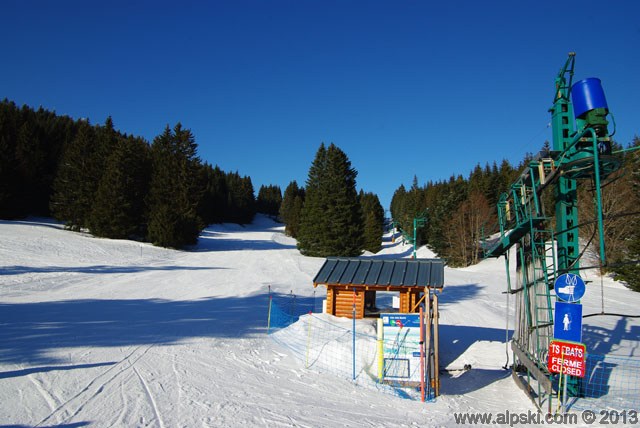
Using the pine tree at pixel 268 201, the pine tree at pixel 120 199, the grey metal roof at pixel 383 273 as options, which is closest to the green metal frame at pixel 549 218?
the grey metal roof at pixel 383 273

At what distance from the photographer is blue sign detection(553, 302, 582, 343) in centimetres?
807

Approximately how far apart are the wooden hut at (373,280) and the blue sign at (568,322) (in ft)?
17.1

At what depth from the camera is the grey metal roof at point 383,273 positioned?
1387cm

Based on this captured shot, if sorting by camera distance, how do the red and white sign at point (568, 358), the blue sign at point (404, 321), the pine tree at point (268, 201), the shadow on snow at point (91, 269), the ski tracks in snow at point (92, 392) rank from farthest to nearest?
the pine tree at point (268, 201), the shadow on snow at point (91, 269), the blue sign at point (404, 321), the red and white sign at point (568, 358), the ski tracks in snow at point (92, 392)

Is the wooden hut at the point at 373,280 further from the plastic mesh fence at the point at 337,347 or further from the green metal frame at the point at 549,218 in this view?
the green metal frame at the point at 549,218

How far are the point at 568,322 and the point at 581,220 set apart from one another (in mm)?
29646

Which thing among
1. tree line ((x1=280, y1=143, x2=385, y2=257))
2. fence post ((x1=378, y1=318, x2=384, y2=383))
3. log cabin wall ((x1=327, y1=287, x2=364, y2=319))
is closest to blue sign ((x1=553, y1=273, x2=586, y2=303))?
fence post ((x1=378, y1=318, x2=384, y2=383))

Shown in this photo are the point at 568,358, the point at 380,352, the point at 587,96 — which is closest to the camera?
the point at 568,358

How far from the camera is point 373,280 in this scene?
14070mm

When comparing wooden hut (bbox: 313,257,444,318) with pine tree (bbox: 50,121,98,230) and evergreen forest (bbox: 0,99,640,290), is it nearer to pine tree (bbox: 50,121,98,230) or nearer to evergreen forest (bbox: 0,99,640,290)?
evergreen forest (bbox: 0,99,640,290)

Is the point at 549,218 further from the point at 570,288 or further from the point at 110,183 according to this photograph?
the point at 110,183

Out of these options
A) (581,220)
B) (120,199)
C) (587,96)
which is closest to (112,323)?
(587,96)

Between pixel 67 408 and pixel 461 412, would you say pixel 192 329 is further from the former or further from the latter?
pixel 461 412

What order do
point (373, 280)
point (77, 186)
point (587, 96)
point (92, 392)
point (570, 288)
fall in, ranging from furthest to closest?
point (77, 186), point (373, 280), point (587, 96), point (570, 288), point (92, 392)
